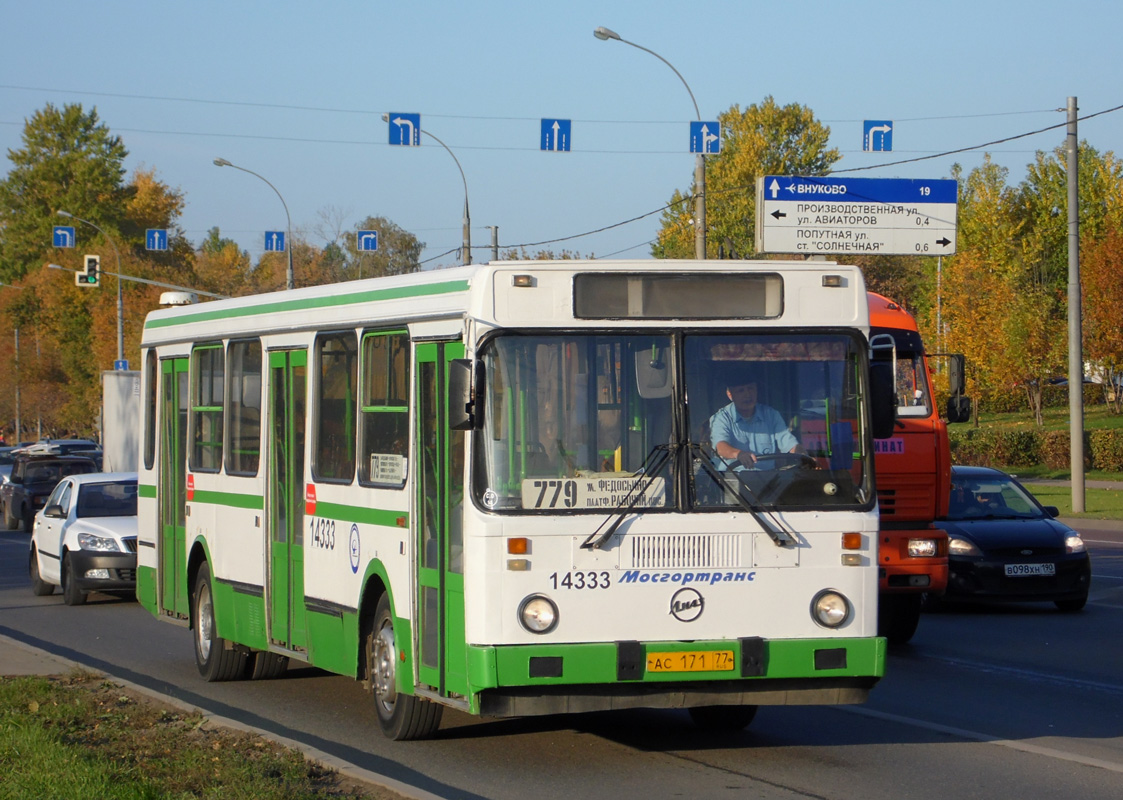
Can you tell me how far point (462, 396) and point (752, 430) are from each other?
1.50 m

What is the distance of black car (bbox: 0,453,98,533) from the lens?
33.9m

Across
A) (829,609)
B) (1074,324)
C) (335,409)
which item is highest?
(1074,324)

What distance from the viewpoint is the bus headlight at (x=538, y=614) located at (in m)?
7.68

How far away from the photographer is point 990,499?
57.3 ft

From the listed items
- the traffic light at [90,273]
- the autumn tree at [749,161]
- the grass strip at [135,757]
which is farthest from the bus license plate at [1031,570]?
the autumn tree at [749,161]

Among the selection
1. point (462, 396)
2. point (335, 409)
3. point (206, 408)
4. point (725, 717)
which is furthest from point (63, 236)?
point (462, 396)

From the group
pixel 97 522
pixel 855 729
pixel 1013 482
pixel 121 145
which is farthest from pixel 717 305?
pixel 121 145

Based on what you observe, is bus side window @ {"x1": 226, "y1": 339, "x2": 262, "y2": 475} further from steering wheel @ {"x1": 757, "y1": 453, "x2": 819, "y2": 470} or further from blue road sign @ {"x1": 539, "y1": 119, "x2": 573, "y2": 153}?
blue road sign @ {"x1": 539, "y1": 119, "x2": 573, "y2": 153}

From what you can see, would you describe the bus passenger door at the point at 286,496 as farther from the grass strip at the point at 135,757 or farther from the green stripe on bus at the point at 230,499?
the grass strip at the point at 135,757

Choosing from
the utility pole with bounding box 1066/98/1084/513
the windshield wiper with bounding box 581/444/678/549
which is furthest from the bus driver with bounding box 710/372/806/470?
the utility pole with bounding box 1066/98/1084/513

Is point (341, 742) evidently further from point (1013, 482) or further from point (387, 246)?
point (387, 246)

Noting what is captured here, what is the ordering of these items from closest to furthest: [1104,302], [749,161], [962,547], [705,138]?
[962,547], [705,138], [1104,302], [749,161]

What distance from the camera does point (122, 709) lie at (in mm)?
9641

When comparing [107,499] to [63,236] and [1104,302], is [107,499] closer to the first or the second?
[63,236]
